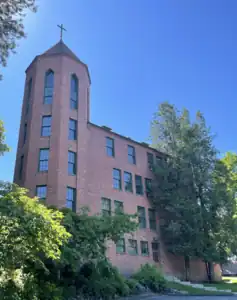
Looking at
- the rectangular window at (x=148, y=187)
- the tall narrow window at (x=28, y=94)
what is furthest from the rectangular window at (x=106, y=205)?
the tall narrow window at (x=28, y=94)

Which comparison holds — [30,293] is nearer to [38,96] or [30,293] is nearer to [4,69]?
[4,69]

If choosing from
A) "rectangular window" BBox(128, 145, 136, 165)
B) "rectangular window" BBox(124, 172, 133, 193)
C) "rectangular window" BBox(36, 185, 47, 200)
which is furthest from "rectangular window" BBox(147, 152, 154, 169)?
"rectangular window" BBox(36, 185, 47, 200)

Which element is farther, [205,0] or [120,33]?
[120,33]

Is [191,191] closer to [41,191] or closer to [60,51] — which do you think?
[41,191]

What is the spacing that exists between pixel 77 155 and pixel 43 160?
2.62m

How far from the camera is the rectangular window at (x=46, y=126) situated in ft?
72.5

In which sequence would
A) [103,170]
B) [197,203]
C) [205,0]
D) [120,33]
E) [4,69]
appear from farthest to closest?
1. [197,203]
2. [103,170]
3. [120,33]
4. [205,0]
5. [4,69]

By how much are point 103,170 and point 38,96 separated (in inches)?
324

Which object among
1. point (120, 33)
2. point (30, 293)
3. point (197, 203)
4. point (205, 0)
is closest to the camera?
point (30, 293)

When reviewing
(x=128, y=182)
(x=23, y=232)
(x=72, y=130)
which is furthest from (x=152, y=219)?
(x=23, y=232)

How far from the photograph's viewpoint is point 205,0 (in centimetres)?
1609

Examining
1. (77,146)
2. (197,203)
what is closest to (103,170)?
(77,146)

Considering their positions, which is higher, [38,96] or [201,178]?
[38,96]

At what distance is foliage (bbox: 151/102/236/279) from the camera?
24.2 meters
